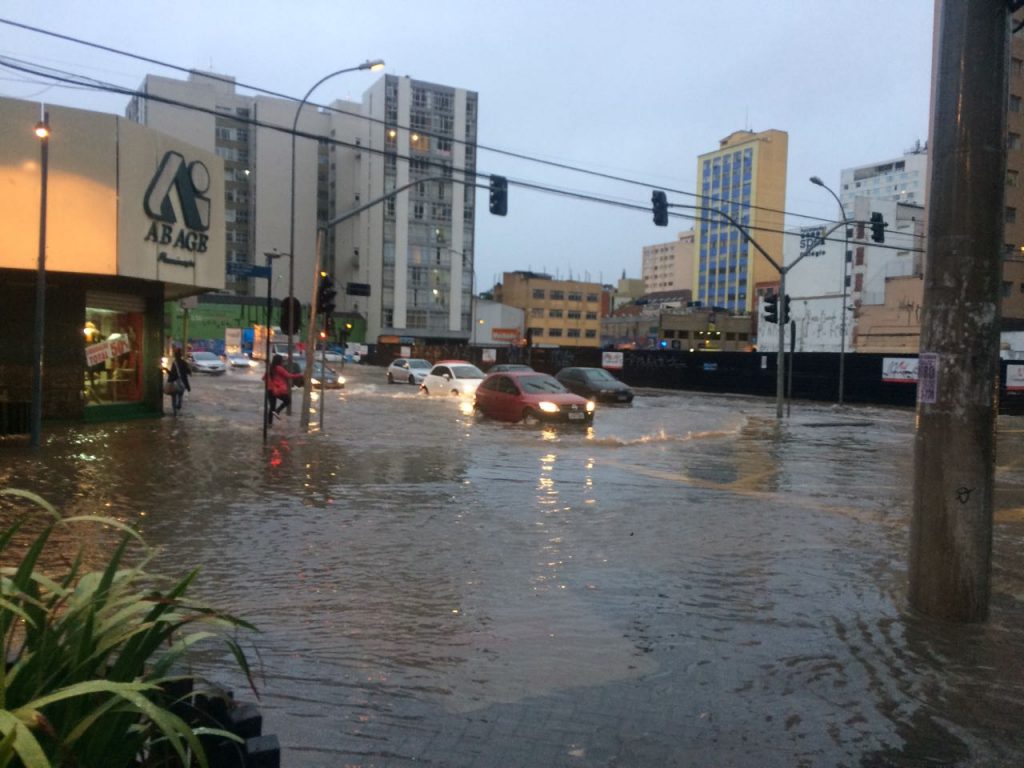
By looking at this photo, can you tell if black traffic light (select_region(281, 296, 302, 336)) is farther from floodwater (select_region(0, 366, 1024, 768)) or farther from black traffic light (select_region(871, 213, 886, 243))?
black traffic light (select_region(871, 213, 886, 243))

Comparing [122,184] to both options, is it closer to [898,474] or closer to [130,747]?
[898,474]

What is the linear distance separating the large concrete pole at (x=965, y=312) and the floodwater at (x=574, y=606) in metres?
0.64

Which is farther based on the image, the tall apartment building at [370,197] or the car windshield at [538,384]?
the tall apartment building at [370,197]

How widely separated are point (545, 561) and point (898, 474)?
378 inches

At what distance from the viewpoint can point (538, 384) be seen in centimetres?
2419

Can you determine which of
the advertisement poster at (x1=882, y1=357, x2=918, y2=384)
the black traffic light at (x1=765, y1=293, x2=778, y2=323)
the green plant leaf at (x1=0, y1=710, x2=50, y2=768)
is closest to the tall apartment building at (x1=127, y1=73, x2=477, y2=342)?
the advertisement poster at (x1=882, y1=357, x2=918, y2=384)

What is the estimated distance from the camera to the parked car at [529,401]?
2317 centimetres

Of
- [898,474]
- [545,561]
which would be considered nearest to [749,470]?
[898,474]

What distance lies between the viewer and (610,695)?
5.14 m

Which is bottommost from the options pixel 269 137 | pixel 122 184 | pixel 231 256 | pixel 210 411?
pixel 210 411

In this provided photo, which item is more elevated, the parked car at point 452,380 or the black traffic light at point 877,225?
the black traffic light at point 877,225

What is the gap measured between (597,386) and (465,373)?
17.2 ft

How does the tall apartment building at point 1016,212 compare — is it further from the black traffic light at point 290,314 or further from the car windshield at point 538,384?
the black traffic light at point 290,314

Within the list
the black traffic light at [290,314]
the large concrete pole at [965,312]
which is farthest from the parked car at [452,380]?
the large concrete pole at [965,312]
